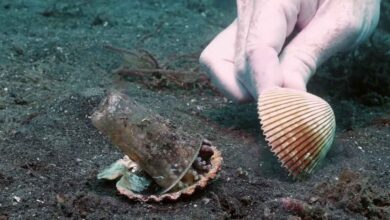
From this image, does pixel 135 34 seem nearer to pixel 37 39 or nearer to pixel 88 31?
pixel 88 31

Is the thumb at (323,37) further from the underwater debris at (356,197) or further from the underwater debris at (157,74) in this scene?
the underwater debris at (157,74)

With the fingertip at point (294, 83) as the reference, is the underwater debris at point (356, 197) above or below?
below

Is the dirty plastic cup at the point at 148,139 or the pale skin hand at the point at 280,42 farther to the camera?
the pale skin hand at the point at 280,42

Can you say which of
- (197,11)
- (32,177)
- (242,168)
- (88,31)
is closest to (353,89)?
(242,168)

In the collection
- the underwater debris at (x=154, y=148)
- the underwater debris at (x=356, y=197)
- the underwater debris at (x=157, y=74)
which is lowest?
the underwater debris at (x=157, y=74)

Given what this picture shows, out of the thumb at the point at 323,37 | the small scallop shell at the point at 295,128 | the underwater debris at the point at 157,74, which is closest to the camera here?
the small scallop shell at the point at 295,128

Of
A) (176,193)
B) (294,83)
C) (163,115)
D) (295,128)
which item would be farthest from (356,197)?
(163,115)

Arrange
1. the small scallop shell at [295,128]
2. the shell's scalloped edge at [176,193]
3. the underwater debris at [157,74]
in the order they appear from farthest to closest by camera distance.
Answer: the underwater debris at [157,74] < the small scallop shell at [295,128] < the shell's scalloped edge at [176,193]

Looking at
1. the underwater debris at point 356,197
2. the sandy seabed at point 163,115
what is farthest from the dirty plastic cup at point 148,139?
the underwater debris at point 356,197
